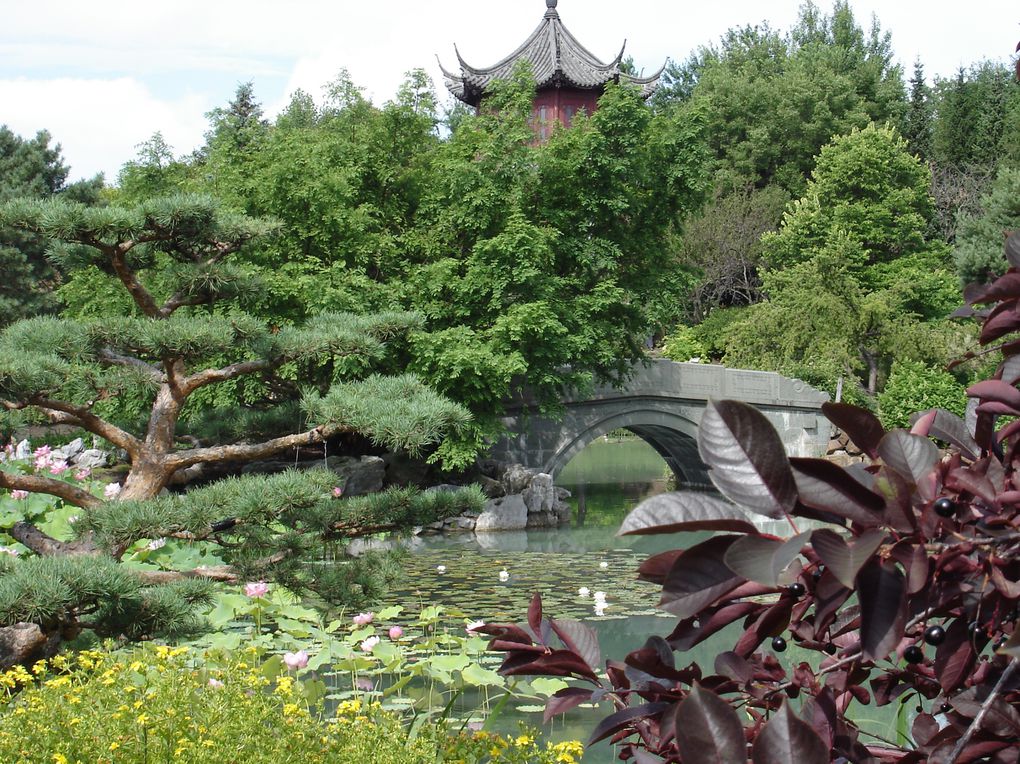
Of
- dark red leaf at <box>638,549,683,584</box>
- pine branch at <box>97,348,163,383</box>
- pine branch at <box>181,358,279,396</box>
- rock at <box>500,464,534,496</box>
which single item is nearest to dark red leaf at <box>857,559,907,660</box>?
dark red leaf at <box>638,549,683,584</box>

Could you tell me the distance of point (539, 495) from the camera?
15.5 metres

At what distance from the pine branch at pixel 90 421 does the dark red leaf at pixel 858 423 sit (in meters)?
4.41

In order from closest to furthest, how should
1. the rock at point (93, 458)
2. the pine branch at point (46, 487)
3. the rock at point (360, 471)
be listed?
the pine branch at point (46, 487) < the rock at point (360, 471) < the rock at point (93, 458)

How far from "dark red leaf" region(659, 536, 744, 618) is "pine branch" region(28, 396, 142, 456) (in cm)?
439

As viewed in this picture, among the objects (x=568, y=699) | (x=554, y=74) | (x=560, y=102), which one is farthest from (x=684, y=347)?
(x=568, y=699)

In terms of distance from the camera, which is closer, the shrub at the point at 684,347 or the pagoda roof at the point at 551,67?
the pagoda roof at the point at 551,67

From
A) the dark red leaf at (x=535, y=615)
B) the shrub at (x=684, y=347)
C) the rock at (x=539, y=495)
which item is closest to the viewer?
the dark red leaf at (x=535, y=615)

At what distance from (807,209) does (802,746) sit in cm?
2490

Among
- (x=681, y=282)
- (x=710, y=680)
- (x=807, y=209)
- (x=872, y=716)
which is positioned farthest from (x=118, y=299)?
(x=807, y=209)

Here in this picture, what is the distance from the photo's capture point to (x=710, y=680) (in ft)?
3.42

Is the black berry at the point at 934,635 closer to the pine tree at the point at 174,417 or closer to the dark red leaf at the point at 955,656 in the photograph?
the dark red leaf at the point at 955,656

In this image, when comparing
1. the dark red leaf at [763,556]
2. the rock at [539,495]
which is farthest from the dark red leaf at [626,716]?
the rock at [539,495]

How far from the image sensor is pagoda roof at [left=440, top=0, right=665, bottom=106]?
23.1 m

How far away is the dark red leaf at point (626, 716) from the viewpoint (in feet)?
3.42
